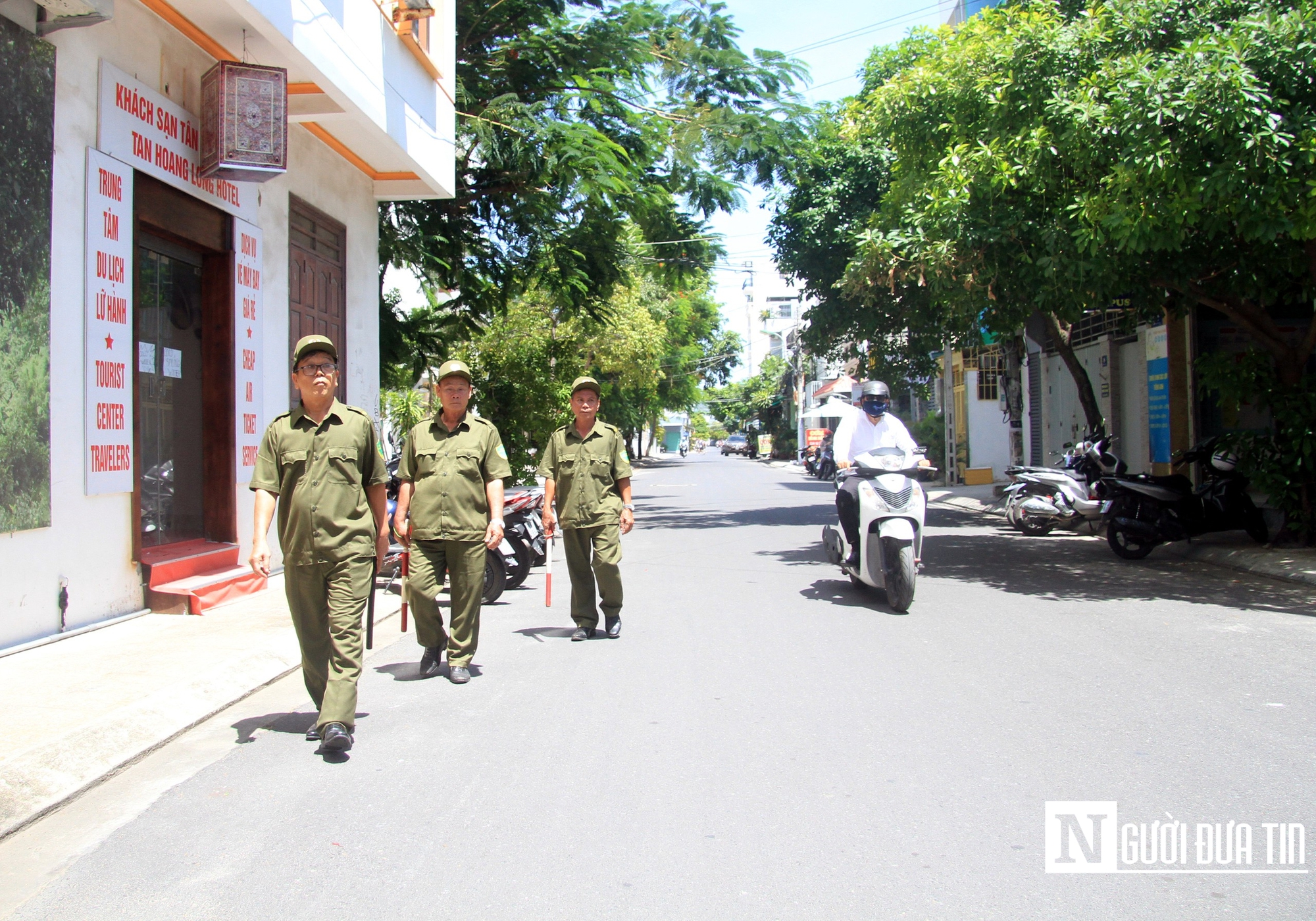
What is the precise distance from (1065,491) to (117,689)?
11.4m

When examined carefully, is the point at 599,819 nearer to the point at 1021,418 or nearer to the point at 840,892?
the point at 840,892

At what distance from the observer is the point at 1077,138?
29.1ft

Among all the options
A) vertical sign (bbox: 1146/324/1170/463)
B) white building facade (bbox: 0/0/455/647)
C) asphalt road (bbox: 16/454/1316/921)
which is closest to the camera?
asphalt road (bbox: 16/454/1316/921)

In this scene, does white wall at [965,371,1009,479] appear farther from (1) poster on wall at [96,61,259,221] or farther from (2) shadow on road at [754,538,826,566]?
(1) poster on wall at [96,61,259,221]

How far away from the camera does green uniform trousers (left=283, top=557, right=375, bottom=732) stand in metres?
4.68

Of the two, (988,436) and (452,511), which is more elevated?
(988,436)

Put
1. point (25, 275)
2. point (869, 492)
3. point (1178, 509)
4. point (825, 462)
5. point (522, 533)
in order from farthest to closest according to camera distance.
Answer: point (825, 462) < point (1178, 509) < point (522, 533) < point (869, 492) < point (25, 275)

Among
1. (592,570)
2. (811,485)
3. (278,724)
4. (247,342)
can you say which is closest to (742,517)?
(247,342)

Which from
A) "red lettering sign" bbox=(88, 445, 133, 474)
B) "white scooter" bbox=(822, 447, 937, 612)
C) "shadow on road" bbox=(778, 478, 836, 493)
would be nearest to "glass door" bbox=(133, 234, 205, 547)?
"red lettering sign" bbox=(88, 445, 133, 474)

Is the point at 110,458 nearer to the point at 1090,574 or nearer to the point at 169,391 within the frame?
the point at 169,391

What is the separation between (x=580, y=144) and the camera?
483 inches

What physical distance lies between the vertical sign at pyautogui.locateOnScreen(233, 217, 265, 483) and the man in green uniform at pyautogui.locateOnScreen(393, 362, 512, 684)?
3.84 meters

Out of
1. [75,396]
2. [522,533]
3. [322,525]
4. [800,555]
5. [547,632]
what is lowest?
[547,632]

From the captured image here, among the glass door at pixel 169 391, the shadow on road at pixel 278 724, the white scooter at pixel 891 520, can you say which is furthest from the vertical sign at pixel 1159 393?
the shadow on road at pixel 278 724
